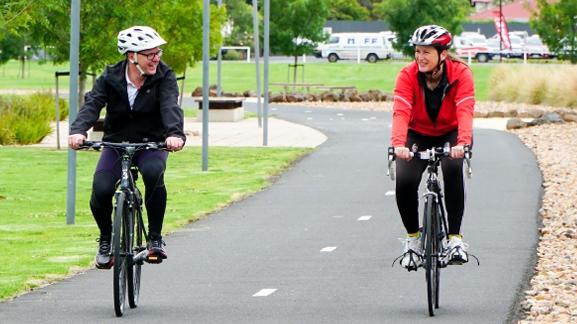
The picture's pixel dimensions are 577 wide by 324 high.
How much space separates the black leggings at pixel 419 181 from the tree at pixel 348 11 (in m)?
90.4

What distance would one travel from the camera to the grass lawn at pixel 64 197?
1170 cm

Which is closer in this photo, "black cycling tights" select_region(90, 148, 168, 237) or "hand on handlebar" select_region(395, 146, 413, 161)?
"hand on handlebar" select_region(395, 146, 413, 161)

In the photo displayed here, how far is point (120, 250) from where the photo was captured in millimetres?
8875

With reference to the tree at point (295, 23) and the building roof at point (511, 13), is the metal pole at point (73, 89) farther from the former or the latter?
the building roof at point (511, 13)

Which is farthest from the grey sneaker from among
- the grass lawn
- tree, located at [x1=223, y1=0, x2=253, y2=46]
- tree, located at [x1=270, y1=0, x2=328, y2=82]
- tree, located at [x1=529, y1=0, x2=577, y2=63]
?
tree, located at [x1=223, y1=0, x2=253, y2=46]

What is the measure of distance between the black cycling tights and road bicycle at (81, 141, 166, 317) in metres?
0.08

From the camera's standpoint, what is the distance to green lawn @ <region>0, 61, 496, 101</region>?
189 feet

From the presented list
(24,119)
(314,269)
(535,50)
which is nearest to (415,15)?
(535,50)

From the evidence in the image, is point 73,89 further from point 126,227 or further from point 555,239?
point 126,227

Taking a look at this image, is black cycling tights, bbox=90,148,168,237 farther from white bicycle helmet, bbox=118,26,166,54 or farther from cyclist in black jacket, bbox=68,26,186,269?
white bicycle helmet, bbox=118,26,166,54

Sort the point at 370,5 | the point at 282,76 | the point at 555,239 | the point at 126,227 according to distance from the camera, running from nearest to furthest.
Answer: the point at 126,227, the point at 555,239, the point at 282,76, the point at 370,5

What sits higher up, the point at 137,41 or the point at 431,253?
the point at 137,41

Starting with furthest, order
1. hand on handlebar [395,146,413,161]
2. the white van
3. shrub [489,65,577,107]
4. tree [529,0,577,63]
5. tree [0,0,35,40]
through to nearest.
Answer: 1. the white van
2. tree [529,0,577,63]
3. shrub [489,65,577,107]
4. tree [0,0,35,40]
5. hand on handlebar [395,146,413,161]

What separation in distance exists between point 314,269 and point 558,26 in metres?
47.2
